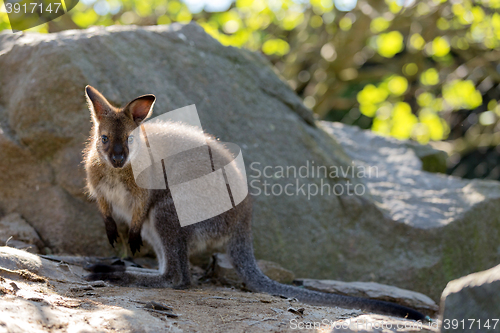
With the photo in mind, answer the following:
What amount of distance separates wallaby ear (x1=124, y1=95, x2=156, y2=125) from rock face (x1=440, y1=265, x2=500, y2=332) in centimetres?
294

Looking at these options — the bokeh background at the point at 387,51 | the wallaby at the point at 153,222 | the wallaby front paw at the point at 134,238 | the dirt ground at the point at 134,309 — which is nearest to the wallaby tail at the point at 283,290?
the wallaby at the point at 153,222

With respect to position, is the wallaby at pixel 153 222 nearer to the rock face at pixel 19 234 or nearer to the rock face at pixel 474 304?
the rock face at pixel 19 234

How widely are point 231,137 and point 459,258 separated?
330cm

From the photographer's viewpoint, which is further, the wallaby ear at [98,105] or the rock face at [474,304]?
the wallaby ear at [98,105]

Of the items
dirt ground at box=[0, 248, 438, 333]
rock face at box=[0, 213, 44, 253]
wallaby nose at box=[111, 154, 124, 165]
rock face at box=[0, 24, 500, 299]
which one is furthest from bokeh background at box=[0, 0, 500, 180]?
dirt ground at box=[0, 248, 438, 333]

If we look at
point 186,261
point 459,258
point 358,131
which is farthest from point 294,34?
point 186,261

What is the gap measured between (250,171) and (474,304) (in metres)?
3.50

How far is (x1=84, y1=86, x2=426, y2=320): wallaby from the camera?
403 centimetres

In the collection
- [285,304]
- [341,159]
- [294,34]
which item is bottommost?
[285,304]

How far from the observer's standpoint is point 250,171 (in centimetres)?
554

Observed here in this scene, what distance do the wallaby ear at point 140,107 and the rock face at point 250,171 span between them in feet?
3.59

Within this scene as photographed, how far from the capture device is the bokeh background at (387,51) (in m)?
10.7

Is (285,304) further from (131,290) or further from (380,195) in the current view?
(380,195)

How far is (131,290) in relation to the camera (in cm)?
369
